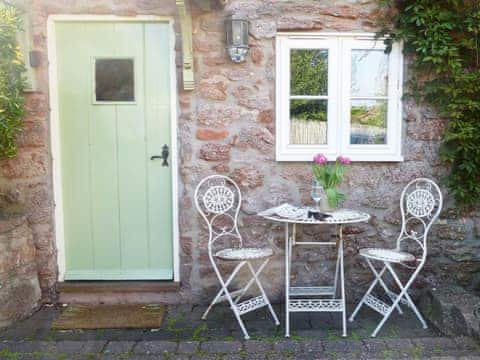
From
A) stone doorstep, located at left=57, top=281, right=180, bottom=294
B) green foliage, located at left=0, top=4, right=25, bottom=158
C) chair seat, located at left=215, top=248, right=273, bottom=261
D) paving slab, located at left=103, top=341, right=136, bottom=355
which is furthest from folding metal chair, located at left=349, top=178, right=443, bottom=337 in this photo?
green foliage, located at left=0, top=4, right=25, bottom=158

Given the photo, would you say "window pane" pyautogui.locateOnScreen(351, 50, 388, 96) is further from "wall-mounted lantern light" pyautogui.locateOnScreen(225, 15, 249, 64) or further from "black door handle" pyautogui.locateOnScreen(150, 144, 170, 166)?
"black door handle" pyautogui.locateOnScreen(150, 144, 170, 166)

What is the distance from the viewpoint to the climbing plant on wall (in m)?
3.27

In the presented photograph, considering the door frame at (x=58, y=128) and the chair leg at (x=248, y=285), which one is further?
the door frame at (x=58, y=128)

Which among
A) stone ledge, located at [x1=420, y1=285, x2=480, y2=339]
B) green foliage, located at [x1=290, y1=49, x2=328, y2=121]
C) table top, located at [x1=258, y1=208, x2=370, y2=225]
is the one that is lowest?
stone ledge, located at [x1=420, y1=285, x2=480, y2=339]

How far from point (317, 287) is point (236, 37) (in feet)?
6.45

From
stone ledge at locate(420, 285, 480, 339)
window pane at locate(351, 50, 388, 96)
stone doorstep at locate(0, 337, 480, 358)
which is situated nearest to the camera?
stone doorstep at locate(0, 337, 480, 358)

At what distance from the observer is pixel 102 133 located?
352 cm

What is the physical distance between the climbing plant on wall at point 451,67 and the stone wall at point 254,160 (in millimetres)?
129

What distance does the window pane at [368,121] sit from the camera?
352 centimetres

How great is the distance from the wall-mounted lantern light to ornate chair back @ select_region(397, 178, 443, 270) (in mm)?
1605

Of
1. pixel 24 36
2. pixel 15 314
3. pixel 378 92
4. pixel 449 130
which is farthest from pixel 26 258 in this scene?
pixel 449 130

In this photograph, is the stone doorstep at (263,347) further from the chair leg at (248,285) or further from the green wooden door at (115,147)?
the green wooden door at (115,147)

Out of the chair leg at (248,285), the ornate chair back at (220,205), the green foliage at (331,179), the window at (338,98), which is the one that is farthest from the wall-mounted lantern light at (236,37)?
the chair leg at (248,285)

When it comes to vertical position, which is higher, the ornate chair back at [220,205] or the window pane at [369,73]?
the window pane at [369,73]
